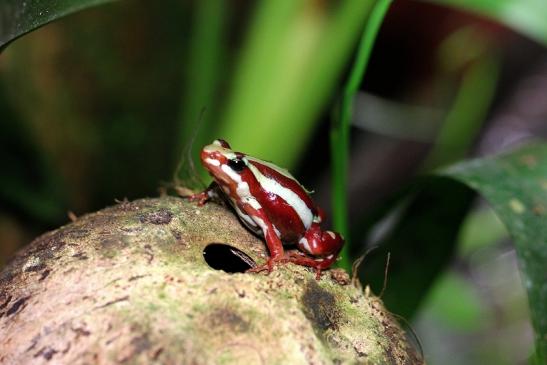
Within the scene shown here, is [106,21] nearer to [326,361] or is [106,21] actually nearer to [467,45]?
[467,45]

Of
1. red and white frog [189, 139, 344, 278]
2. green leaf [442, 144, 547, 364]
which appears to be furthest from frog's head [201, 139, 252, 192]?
green leaf [442, 144, 547, 364]

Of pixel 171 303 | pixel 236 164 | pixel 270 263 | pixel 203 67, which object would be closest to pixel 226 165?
pixel 236 164

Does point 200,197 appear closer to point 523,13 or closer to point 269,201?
point 269,201

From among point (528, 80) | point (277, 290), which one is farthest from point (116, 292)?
point (528, 80)

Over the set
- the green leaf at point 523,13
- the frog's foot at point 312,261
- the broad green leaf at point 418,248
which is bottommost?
the broad green leaf at point 418,248

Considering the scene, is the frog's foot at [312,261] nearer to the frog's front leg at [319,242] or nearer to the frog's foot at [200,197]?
the frog's front leg at [319,242]

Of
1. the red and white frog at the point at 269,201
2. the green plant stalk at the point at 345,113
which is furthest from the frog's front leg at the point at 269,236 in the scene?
the green plant stalk at the point at 345,113

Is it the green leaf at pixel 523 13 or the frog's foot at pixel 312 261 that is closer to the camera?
the frog's foot at pixel 312 261
